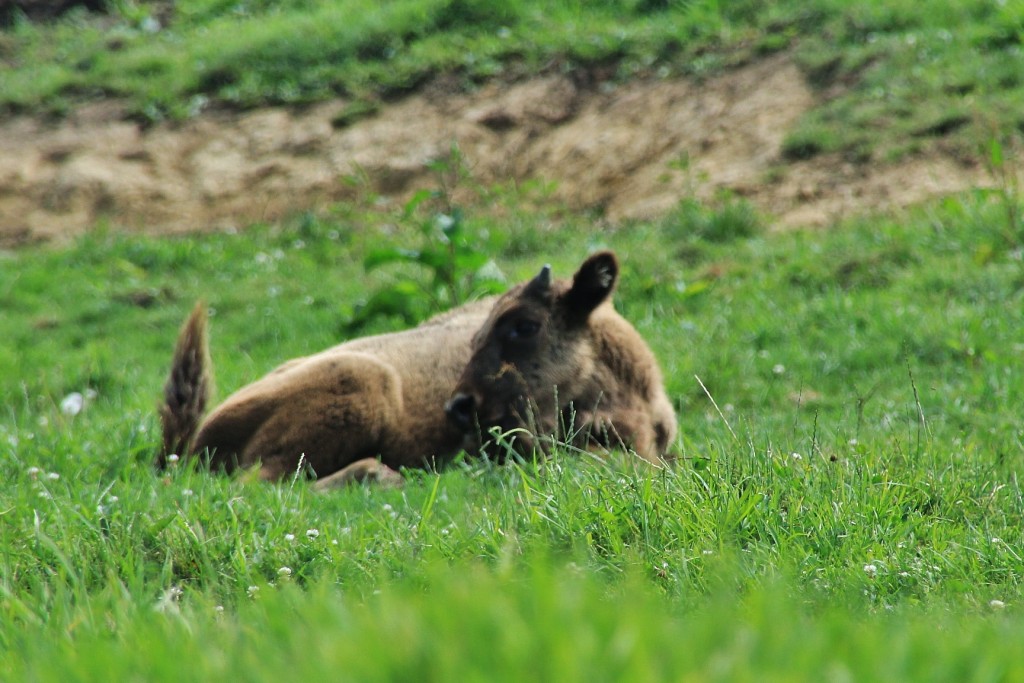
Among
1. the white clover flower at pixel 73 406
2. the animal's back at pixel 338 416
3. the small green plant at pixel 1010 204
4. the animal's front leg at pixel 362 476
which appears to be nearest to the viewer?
the animal's front leg at pixel 362 476

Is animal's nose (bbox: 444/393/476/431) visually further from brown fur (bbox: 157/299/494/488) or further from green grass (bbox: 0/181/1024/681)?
green grass (bbox: 0/181/1024/681)

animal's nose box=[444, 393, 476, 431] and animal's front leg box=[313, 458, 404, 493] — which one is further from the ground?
animal's nose box=[444, 393, 476, 431]

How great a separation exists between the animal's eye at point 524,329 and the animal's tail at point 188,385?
1.65 m

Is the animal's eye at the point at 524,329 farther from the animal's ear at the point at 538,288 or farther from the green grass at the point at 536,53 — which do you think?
the green grass at the point at 536,53

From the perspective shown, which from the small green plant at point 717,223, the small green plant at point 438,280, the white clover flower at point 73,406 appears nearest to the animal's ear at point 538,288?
the small green plant at point 438,280

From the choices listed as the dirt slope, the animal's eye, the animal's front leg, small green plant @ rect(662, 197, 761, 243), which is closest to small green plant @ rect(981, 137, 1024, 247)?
small green plant @ rect(662, 197, 761, 243)

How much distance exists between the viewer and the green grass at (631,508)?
1.70 meters

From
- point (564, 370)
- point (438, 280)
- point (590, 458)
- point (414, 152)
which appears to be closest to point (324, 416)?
point (564, 370)

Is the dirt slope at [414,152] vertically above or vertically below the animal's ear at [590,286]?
below

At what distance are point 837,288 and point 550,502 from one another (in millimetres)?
5470

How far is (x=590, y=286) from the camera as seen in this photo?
6.38m

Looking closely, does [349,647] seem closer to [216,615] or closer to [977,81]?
[216,615]

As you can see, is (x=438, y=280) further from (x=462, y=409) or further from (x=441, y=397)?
(x=462, y=409)

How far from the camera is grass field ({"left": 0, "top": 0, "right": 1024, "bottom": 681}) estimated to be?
1.79 m
